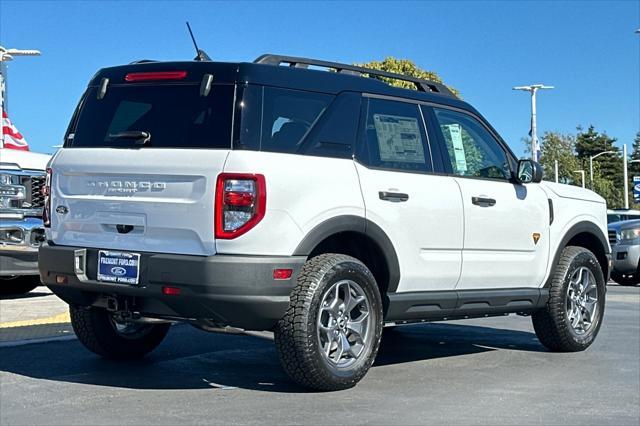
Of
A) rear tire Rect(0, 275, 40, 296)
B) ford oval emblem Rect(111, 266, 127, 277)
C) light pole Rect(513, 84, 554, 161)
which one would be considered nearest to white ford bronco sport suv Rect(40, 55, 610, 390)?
ford oval emblem Rect(111, 266, 127, 277)

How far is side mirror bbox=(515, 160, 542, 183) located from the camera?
7531mm

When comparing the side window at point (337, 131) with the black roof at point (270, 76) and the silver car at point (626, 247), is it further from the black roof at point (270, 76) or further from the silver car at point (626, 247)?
the silver car at point (626, 247)

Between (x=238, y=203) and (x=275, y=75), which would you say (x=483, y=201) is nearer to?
(x=275, y=75)

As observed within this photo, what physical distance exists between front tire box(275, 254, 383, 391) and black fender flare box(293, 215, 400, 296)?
0.46ft

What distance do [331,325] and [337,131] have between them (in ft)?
4.09

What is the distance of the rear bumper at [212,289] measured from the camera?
545 centimetres

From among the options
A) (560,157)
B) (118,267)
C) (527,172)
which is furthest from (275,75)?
(560,157)

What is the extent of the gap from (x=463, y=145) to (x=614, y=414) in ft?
8.23

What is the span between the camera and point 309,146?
589 cm

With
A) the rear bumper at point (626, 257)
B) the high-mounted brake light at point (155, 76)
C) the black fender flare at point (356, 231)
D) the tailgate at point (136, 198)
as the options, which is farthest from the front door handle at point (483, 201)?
the rear bumper at point (626, 257)

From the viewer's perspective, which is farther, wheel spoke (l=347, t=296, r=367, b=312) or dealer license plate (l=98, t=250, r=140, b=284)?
wheel spoke (l=347, t=296, r=367, b=312)

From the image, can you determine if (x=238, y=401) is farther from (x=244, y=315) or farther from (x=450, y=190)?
(x=450, y=190)

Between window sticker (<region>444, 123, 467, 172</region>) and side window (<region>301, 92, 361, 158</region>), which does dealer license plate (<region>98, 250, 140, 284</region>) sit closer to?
side window (<region>301, 92, 361, 158</region>)

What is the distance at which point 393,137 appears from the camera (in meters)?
6.58
